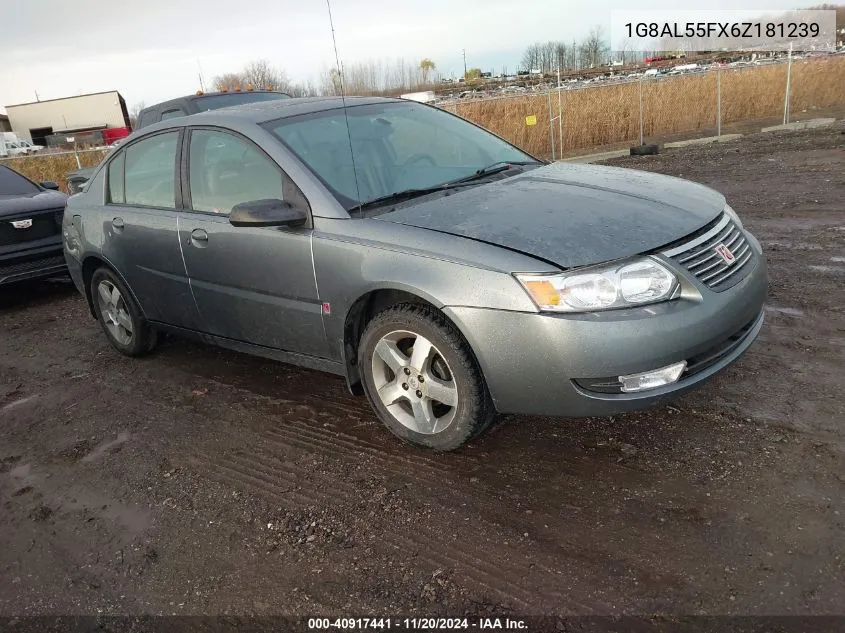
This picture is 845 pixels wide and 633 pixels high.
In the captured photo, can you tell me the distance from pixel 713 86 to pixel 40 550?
22.3 meters

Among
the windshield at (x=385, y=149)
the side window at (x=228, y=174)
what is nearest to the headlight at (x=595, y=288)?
the windshield at (x=385, y=149)

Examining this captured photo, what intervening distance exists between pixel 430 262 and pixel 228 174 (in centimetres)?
159

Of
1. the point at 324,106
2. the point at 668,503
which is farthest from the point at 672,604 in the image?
the point at 324,106

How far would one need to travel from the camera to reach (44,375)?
4.95m

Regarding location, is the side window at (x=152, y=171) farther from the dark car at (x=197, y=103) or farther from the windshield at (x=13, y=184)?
the dark car at (x=197, y=103)

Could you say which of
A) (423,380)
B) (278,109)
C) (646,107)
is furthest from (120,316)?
(646,107)

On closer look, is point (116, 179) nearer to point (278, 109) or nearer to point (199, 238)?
point (199, 238)

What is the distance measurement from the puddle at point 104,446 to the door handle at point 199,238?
46.8 inches

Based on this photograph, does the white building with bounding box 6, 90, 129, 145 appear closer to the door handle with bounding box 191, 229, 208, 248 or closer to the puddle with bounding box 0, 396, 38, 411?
the puddle with bounding box 0, 396, 38, 411

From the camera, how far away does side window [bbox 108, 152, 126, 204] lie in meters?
4.67

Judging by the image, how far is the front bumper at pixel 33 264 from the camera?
7.06 meters

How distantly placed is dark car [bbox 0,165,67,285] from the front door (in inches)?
167

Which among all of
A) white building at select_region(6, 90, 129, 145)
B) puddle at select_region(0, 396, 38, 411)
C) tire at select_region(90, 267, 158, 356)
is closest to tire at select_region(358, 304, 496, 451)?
tire at select_region(90, 267, 158, 356)

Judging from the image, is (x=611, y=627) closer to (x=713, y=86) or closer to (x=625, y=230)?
(x=625, y=230)
